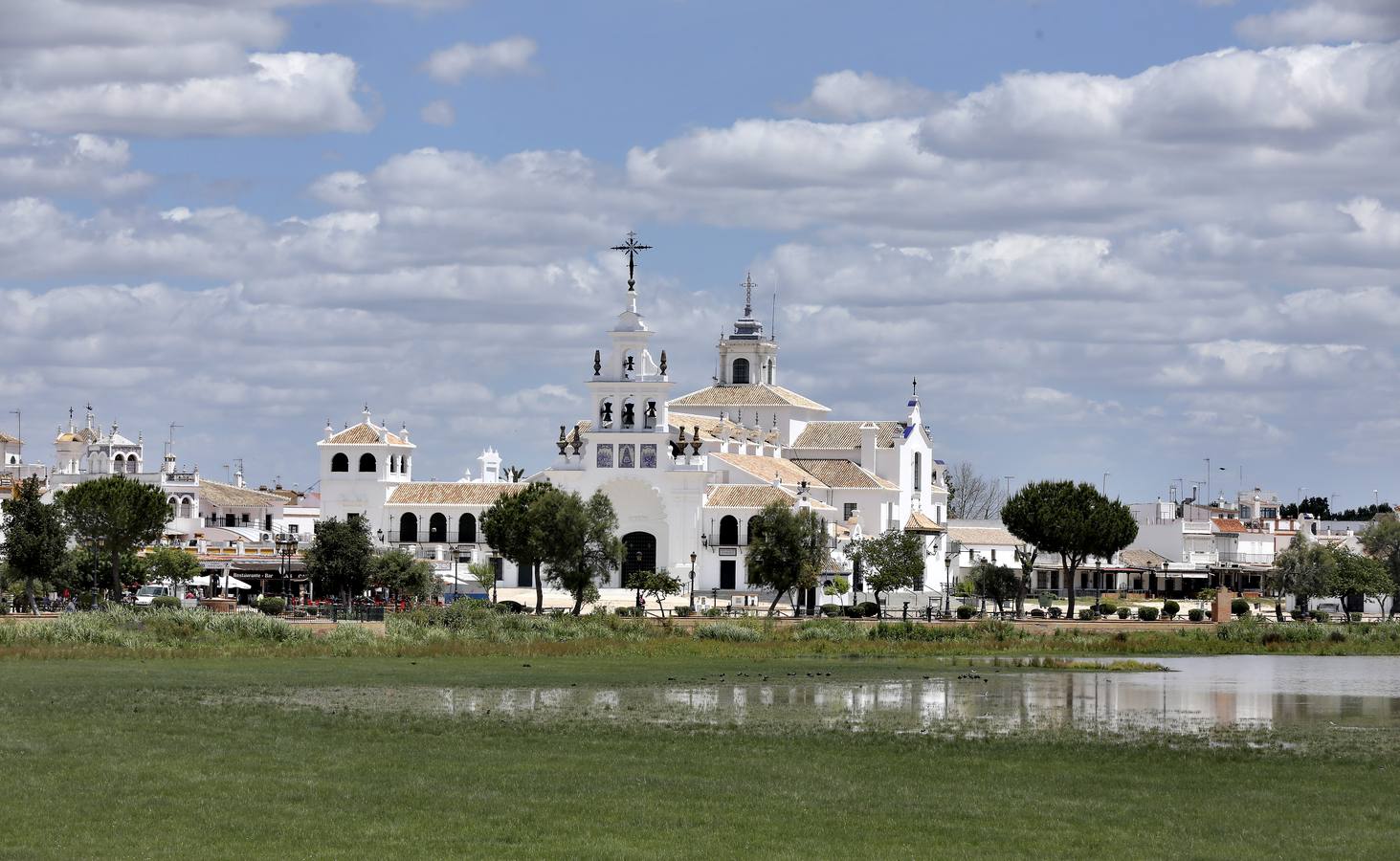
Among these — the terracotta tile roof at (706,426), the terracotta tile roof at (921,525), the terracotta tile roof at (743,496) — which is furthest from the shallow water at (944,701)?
the terracotta tile roof at (921,525)

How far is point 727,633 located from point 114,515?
31.3 meters

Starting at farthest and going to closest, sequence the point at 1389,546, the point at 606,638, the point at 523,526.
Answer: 1. the point at 1389,546
2. the point at 523,526
3. the point at 606,638

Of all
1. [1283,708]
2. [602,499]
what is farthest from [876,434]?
[1283,708]

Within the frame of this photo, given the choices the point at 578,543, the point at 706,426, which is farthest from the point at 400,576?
the point at 706,426

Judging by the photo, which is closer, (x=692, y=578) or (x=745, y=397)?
(x=692, y=578)

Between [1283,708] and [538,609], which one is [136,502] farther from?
[1283,708]

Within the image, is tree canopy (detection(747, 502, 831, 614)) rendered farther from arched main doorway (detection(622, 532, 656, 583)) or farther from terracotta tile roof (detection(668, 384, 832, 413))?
terracotta tile roof (detection(668, 384, 832, 413))

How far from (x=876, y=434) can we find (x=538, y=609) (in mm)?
Answer: 41268

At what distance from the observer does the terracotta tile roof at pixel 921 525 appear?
11488 centimetres

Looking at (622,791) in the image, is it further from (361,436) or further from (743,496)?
(361,436)

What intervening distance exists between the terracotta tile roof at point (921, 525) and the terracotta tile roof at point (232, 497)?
142ft

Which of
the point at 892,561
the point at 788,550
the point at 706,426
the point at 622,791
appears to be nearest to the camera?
the point at 622,791

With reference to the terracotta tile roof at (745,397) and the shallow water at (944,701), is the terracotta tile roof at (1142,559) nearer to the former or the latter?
the terracotta tile roof at (745,397)

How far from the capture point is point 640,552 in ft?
335
